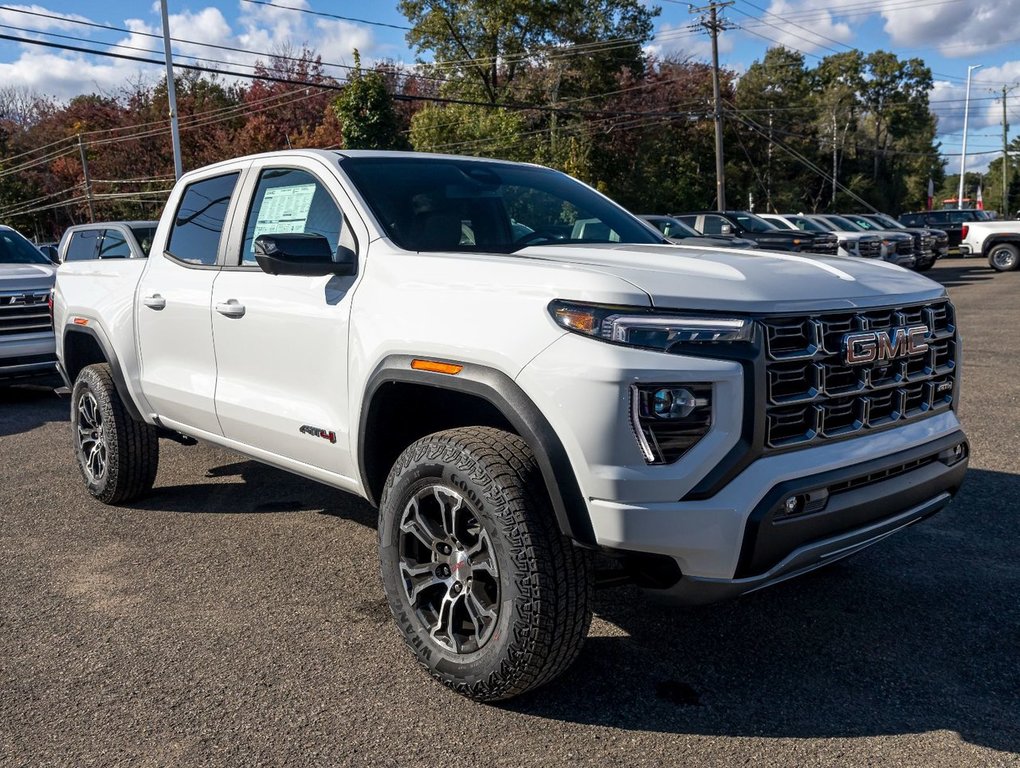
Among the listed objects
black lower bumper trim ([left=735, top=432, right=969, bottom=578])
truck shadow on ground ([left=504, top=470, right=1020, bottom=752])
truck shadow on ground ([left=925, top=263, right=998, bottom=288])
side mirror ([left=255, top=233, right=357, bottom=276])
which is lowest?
truck shadow on ground ([left=504, top=470, right=1020, bottom=752])

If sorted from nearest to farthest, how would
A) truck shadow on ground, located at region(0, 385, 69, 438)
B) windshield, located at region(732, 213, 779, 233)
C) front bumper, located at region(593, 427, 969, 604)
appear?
front bumper, located at region(593, 427, 969, 604)
truck shadow on ground, located at region(0, 385, 69, 438)
windshield, located at region(732, 213, 779, 233)

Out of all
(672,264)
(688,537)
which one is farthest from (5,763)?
(672,264)

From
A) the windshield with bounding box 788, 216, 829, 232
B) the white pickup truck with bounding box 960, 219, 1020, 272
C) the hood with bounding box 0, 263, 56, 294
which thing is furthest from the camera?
the white pickup truck with bounding box 960, 219, 1020, 272

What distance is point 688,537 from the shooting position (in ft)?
8.84

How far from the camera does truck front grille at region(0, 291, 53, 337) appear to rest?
944 centimetres

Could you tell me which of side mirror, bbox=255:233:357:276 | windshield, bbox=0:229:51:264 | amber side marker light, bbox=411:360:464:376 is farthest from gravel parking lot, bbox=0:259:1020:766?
windshield, bbox=0:229:51:264

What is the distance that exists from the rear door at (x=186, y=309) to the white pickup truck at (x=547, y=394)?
0.40 ft

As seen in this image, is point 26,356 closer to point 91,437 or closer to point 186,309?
point 91,437

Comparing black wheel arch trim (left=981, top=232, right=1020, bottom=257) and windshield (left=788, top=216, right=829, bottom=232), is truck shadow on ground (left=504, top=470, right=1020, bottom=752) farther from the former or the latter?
black wheel arch trim (left=981, top=232, right=1020, bottom=257)

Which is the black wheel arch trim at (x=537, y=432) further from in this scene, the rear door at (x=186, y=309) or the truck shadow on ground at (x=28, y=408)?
the truck shadow on ground at (x=28, y=408)

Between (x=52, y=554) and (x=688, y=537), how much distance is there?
3.52 meters

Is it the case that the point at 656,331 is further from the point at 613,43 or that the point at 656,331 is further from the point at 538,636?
the point at 613,43

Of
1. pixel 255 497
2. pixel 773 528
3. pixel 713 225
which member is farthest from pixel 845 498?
pixel 713 225

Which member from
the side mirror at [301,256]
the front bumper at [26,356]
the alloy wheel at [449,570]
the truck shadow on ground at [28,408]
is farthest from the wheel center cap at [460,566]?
the front bumper at [26,356]
